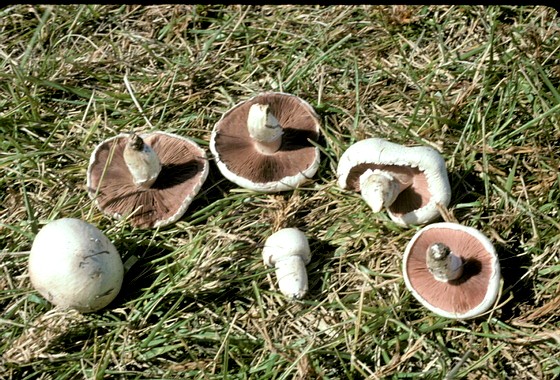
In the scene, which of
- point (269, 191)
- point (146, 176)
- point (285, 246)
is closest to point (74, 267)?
point (146, 176)

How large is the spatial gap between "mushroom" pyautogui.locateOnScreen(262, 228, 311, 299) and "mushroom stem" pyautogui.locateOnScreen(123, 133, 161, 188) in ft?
2.29

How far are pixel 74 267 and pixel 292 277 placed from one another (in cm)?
96

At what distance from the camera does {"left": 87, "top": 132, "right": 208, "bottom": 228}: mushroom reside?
4039mm

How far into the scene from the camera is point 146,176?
13.3ft

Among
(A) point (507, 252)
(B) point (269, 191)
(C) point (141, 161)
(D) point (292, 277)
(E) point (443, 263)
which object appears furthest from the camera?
(B) point (269, 191)

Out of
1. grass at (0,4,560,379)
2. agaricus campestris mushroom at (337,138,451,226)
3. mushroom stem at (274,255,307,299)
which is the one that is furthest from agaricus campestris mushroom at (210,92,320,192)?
mushroom stem at (274,255,307,299)

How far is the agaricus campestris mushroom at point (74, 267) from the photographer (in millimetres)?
3600

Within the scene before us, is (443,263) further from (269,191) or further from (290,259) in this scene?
(269,191)

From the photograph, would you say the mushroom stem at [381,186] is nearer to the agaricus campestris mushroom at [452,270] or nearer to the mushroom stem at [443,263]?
the agaricus campestris mushroom at [452,270]

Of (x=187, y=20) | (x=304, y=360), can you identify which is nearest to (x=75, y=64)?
(x=187, y=20)

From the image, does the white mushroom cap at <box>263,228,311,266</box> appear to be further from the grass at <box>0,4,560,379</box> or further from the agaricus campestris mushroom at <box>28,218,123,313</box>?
the agaricus campestris mushroom at <box>28,218,123,313</box>

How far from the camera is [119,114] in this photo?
4.57 meters

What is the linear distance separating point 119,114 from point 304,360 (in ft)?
6.08

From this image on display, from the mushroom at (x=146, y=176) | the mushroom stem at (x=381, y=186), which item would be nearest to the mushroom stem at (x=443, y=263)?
the mushroom stem at (x=381, y=186)
